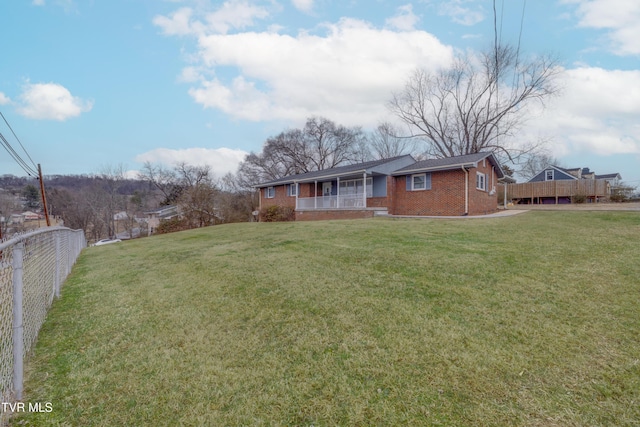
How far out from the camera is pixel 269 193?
25750mm

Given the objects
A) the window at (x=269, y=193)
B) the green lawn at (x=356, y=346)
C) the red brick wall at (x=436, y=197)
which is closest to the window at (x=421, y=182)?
the red brick wall at (x=436, y=197)

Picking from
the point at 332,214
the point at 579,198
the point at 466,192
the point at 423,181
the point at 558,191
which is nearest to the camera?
the point at 466,192

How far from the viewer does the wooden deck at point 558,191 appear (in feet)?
68.2

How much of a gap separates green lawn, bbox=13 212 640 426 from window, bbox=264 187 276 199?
65.9 feet

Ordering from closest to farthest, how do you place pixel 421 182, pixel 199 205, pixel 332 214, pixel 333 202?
pixel 421 182 < pixel 332 214 < pixel 333 202 < pixel 199 205

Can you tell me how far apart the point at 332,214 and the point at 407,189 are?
477 cm

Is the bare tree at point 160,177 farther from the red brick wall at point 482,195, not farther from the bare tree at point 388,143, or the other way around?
the red brick wall at point 482,195

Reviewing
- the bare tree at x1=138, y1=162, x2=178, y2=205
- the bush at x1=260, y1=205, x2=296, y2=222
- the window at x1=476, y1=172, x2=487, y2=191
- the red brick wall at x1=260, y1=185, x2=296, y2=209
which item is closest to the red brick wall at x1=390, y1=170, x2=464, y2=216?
the window at x1=476, y1=172, x2=487, y2=191

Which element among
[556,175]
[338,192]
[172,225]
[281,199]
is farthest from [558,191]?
[172,225]

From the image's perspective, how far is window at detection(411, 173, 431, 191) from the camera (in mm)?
16469

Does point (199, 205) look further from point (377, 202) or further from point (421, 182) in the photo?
point (421, 182)

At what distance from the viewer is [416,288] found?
13.4 ft

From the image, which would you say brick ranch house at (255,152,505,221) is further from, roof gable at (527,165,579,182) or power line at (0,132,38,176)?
roof gable at (527,165,579,182)

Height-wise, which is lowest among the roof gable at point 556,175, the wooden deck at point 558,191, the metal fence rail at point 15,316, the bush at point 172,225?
the bush at point 172,225
